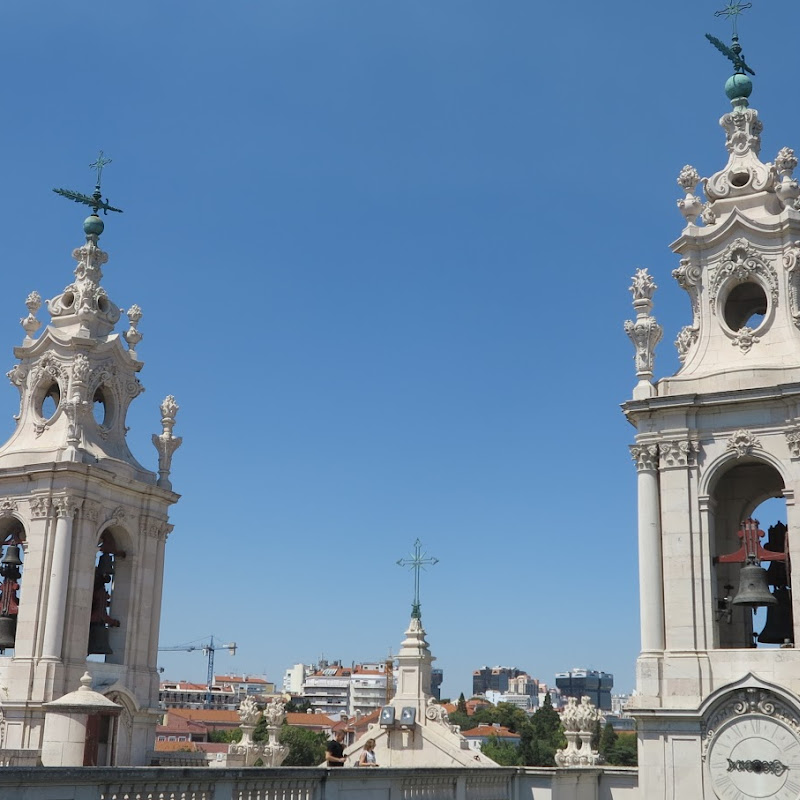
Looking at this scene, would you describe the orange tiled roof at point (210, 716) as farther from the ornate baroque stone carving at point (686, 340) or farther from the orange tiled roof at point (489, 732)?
the ornate baroque stone carving at point (686, 340)

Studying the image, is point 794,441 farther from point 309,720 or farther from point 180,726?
point 309,720

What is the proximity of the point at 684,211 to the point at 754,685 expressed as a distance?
440 inches

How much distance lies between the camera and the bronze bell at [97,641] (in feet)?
106

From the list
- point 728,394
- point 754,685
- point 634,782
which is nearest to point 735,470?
point 728,394

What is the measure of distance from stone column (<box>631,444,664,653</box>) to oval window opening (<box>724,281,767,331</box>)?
421cm

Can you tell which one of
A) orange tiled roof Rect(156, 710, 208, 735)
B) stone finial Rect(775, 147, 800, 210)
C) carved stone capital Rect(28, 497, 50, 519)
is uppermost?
stone finial Rect(775, 147, 800, 210)

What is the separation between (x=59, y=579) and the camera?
30922 millimetres

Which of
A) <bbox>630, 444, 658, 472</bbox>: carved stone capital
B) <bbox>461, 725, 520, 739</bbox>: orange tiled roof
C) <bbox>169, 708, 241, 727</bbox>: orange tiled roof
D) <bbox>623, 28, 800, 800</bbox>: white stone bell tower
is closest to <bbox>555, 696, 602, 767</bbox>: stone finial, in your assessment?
<bbox>623, 28, 800, 800</bbox>: white stone bell tower

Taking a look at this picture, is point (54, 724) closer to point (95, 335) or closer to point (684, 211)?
point (95, 335)

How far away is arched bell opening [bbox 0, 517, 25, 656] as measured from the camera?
31594mm

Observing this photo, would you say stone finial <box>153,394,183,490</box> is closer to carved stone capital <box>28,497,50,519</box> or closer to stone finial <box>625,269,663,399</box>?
carved stone capital <box>28,497,50,519</box>

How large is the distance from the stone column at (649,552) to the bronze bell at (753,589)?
64.6 inches

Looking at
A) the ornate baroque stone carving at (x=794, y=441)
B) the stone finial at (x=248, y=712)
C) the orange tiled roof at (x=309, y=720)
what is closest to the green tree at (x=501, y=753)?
the orange tiled roof at (x=309, y=720)

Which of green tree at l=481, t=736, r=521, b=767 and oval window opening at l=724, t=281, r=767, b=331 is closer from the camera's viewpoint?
oval window opening at l=724, t=281, r=767, b=331
